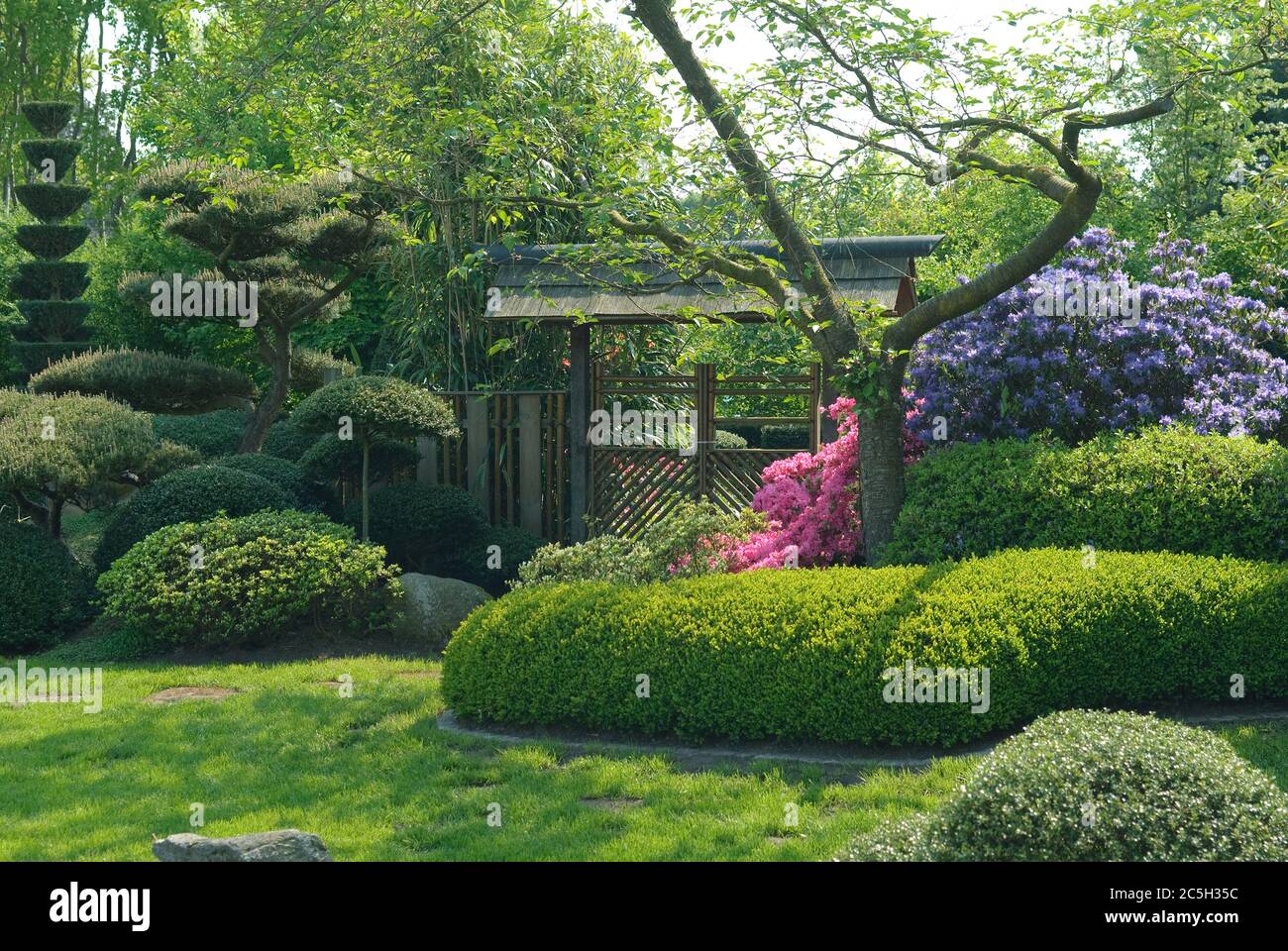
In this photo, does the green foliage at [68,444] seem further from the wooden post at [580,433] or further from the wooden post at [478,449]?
the wooden post at [580,433]

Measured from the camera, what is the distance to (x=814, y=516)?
949 centimetres

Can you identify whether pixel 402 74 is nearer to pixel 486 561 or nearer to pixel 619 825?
pixel 486 561

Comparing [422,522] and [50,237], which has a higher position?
[50,237]

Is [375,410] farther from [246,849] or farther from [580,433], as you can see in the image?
[246,849]

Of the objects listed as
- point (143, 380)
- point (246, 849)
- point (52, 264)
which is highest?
point (52, 264)

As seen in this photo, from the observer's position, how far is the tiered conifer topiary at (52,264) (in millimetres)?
16828

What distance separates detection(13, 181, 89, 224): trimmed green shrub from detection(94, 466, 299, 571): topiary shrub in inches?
299

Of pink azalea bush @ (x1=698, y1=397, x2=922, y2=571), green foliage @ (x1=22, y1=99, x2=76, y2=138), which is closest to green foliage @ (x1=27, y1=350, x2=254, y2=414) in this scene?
green foliage @ (x1=22, y1=99, x2=76, y2=138)

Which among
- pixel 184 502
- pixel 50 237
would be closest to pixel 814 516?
pixel 184 502

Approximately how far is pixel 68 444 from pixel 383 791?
6063mm

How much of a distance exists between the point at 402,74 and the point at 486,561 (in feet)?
14.7

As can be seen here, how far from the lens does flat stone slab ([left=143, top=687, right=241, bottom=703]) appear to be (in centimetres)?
853

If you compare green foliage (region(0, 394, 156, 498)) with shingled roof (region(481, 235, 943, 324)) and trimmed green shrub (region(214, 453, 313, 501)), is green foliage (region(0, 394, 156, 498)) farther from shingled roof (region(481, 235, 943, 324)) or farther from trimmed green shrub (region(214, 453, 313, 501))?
shingled roof (region(481, 235, 943, 324))
